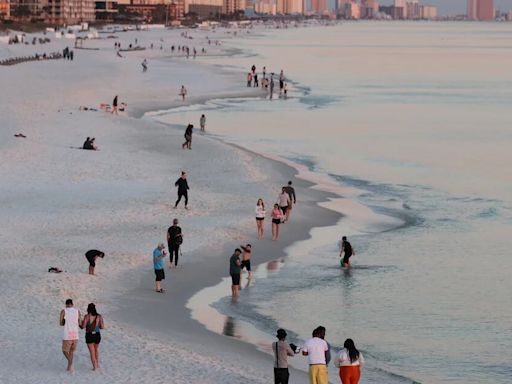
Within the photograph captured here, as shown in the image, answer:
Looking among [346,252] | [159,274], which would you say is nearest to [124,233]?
[159,274]

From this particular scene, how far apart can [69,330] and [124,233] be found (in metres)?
11.0

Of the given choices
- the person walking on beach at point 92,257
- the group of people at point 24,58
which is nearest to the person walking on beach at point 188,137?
the person walking on beach at point 92,257

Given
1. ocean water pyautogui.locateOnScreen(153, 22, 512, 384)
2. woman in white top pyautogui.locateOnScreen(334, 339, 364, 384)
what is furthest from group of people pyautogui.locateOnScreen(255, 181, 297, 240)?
woman in white top pyautogui.locateOnScreen(334, 339, 364, 384)

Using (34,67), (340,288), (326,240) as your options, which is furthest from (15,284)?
(34,67)

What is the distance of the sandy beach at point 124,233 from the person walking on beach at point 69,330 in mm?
310

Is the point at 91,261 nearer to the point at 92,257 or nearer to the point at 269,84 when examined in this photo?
the point at 92,257

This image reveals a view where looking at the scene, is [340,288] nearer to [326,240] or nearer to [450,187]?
[326,240]

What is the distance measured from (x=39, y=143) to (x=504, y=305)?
2374 centimetres

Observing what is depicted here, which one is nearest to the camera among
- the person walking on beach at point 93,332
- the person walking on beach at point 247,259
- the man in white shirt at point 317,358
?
the man in white shirt at point 317,358

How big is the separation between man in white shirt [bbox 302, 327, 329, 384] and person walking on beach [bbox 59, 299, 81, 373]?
Result: 3805 mm

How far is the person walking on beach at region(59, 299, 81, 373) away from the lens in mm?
17500

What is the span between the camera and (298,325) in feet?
70.6

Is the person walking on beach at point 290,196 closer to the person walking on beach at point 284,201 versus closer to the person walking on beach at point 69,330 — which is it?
the person walking on beach at point 284,201

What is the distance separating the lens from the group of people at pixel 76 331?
17.5 meters
